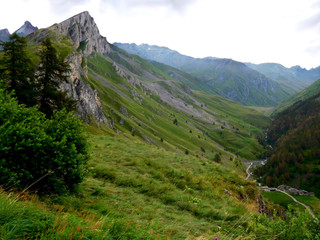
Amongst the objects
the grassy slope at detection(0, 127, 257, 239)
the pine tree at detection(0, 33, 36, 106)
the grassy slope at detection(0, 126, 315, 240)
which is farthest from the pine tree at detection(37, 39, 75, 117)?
the grassy slope at detection(0, 126, 315, 240)

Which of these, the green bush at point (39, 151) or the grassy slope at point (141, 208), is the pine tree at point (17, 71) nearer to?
the grassy slope at point (141, 208)

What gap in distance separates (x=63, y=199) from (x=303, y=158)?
226m

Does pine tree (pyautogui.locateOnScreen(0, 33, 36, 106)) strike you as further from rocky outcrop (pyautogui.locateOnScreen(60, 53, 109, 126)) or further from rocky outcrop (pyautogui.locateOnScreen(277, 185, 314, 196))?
rocky outcrop (pyautogui.locateOnScreen(277, 185, 314, 196))

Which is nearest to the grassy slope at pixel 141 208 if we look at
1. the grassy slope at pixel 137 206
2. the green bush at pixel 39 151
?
the grassy slope at pixel 137 206

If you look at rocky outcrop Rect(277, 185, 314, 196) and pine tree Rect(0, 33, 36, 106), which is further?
rocky outcrop Rect(277, 185, 314, 196)

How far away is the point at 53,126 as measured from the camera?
30.1 ft

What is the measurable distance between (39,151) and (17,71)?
78.4 ft

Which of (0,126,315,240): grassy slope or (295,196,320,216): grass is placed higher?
(0,126,315,240): grassy slope

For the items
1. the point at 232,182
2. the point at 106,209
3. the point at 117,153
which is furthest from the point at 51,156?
the point at 232,182

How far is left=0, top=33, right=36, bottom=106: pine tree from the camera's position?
23.9 metres

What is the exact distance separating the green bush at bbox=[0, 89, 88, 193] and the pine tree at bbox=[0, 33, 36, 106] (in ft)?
58.4

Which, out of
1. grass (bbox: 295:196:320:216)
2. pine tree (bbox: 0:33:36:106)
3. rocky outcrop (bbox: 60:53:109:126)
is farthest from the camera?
grass (bbox: 295:196:320:216)

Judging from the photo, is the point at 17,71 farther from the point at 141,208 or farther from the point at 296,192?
the point at 296,192

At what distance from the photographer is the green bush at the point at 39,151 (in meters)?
7.30
